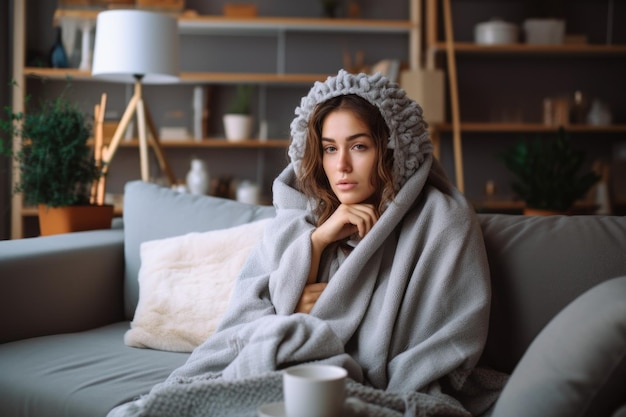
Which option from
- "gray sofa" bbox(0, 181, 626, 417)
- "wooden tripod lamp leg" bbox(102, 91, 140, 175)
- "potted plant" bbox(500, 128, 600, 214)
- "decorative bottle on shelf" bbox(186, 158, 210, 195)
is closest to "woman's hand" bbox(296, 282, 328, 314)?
"gray sofa" bbox(0, 181, 626, 417)

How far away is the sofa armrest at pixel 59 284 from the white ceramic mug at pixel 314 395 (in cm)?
124

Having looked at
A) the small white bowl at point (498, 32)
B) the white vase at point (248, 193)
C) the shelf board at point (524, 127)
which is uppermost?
the small white bowl at point (498, 32)

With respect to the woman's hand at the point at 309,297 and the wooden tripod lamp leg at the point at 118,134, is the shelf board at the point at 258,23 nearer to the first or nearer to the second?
the wooden tripod lamp leg at the point at 118,134

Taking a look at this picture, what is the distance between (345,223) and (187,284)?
0.60 metres

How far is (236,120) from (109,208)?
2152mm

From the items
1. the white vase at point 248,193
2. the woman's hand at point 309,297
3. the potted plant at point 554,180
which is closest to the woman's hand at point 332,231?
the woman's hand at point 309,297

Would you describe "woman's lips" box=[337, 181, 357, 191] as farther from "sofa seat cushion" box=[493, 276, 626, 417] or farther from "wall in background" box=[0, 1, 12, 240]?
"wall in background" box=[0, 1, 12, 240]

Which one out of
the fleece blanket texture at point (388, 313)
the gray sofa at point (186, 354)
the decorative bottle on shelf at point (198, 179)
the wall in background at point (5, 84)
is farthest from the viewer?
the wall in background at point (5, 84)

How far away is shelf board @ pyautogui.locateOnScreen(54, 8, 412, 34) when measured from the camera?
4.65 meters

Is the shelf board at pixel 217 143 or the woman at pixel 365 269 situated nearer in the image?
the woman at pixel 365 269

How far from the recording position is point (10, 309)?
6.61 ft

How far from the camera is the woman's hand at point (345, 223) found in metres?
1.62

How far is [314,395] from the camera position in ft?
3.28

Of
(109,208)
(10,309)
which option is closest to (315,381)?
(10,309)
